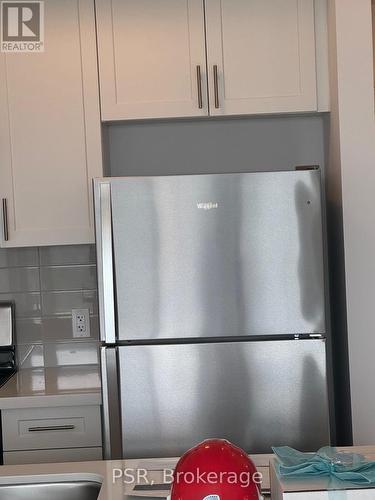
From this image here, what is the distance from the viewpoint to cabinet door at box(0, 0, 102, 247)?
268 centimetres

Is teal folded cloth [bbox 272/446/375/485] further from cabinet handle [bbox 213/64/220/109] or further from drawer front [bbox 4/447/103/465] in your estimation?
cabinet handle [bbox 213/64/220/109]

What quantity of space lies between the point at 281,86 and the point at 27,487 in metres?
1.71

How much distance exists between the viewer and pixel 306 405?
234 centimetres

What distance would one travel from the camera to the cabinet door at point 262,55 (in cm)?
266

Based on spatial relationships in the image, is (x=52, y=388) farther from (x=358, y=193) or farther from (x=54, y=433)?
(x=358, y=193)

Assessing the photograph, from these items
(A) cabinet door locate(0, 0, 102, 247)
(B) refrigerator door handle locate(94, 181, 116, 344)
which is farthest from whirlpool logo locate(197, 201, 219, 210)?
(A) cabinet door locate(0, 0, 102, 247)

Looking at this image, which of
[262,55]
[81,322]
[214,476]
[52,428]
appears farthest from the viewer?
[81,322]

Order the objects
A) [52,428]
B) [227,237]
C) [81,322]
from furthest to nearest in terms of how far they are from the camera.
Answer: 1. [81,322]
2. [52,428]
3. [227,237]

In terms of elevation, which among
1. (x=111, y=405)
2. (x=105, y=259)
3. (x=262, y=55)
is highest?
(x=262, y=55)

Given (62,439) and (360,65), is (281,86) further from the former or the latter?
(62,439)

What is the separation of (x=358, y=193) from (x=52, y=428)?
52.1 inches

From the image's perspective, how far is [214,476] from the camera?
1041 mm

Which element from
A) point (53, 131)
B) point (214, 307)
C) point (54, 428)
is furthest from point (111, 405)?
point (53, 131)

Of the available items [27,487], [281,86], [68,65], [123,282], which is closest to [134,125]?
[68,65]
